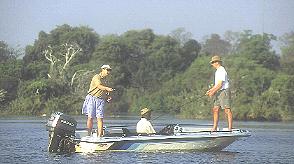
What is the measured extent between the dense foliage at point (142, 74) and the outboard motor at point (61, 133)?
1583cm

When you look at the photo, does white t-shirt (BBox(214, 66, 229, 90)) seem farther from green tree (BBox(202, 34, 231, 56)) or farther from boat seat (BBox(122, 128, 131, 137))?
green tree (BBox(202, 34, 231, 56))

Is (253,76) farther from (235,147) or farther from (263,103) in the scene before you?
(235,147)

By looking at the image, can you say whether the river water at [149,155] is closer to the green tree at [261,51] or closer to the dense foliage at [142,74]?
the dense foliage at [142,74]

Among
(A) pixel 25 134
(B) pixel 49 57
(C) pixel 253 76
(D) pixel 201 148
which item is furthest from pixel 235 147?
(B) pixel 49 57

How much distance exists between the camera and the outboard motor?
1506cm

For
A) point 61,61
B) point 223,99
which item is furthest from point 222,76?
point 61,61

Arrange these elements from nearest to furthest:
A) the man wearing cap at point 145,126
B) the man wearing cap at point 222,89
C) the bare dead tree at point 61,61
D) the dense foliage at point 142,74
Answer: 1. the man wearing cap at point 222,89
2. the man wearing cap at point 145,126
3. the dense foliage at point 142,74
4. the bare dead tree at point 61,61

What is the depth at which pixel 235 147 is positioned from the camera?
17484 mm

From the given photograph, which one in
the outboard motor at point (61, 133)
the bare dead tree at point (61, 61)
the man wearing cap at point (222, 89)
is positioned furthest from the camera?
the bare dead tree at point (61, 61)

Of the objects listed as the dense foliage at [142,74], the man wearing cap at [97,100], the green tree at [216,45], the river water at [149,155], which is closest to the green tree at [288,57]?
the dense foliage at [142,74]

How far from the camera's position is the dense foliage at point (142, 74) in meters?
41.5

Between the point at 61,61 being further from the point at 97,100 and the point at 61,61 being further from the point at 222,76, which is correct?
the point at 222,76

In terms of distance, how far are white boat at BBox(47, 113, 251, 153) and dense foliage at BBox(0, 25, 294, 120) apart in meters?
15.2

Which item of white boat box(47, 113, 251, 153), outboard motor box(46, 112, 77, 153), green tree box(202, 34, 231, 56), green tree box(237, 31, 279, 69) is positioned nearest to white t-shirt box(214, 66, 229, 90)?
white boat box(47, 113, 251, 153)
